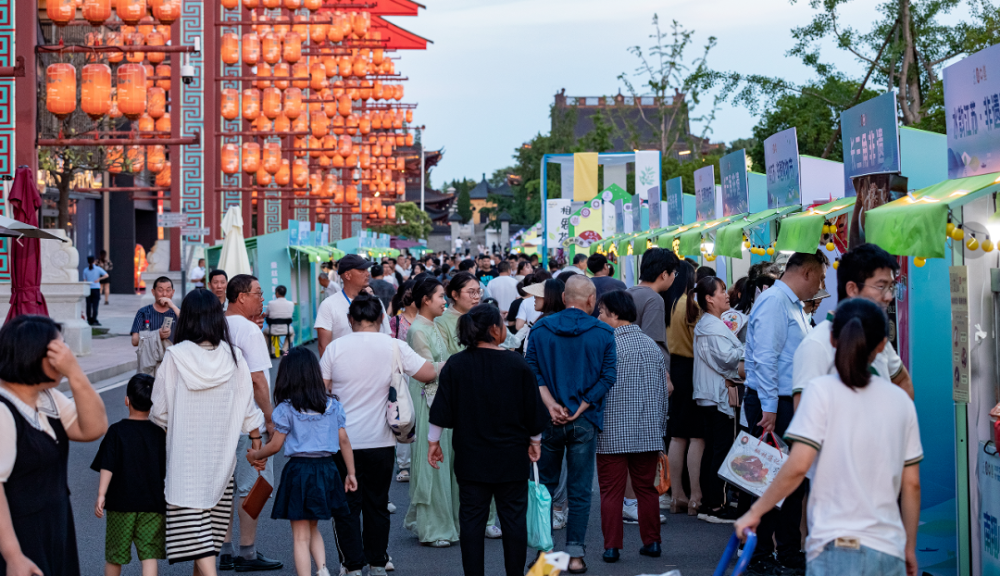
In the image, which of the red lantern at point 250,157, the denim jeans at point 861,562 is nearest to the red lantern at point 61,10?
the red lantern at point 250,157

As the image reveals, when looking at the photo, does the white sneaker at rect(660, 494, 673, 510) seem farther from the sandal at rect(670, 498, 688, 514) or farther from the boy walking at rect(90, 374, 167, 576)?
the boy walking at rect(90, 374, 167, 576)

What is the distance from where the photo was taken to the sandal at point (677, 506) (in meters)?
7.73

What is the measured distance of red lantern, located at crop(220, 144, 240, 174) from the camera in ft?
79.8

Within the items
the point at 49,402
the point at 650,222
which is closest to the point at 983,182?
the point at 49,402

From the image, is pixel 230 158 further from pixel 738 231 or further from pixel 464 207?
pixel 464 207

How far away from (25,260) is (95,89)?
3.91 meters

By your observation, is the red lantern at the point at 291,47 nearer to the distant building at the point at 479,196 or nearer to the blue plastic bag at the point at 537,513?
the blue plastic bag at the point at 537,513

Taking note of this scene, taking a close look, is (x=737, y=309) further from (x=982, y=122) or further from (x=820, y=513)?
(x=820, y=513)

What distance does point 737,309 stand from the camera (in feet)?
26.1

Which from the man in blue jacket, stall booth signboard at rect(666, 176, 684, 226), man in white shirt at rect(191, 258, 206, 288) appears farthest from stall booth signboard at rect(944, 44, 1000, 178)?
man in white shirt at rect(191, 258, 206, 288)

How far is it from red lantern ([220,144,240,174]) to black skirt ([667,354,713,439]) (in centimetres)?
1872

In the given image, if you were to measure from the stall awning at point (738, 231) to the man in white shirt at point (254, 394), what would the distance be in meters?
4.64

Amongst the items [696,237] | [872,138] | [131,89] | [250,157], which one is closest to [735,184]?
[696,237]

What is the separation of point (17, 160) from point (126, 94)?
193cm
